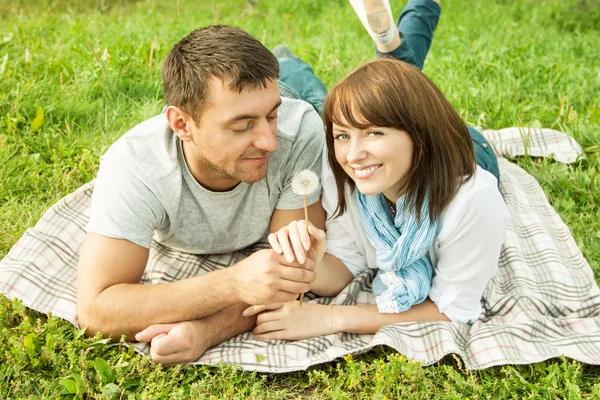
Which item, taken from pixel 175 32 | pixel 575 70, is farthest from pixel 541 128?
pixel 175 32

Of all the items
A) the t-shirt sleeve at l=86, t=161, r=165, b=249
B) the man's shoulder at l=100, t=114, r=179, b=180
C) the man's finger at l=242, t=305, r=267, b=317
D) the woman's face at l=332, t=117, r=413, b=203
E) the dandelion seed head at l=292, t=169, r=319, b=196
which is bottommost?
the man's finger at l=242, t=305, r=267, b=317

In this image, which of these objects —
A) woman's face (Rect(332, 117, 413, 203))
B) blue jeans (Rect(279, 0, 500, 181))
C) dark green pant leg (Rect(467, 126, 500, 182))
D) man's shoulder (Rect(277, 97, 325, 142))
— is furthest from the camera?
blue jeans (Rect(279, 0, 500, 181))

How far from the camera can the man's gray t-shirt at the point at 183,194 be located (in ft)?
8.75

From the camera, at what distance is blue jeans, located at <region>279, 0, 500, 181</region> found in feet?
11.9

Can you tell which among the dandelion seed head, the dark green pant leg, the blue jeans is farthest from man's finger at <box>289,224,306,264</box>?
the blue jeans

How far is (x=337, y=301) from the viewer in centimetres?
297

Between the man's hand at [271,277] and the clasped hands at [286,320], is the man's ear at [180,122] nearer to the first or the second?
the man's hand at [271,277]

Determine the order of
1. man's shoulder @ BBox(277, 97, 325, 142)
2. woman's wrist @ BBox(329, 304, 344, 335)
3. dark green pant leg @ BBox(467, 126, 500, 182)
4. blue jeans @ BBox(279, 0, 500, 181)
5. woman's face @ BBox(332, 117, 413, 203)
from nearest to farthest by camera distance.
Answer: woman's face @ BBox(332, 117, 413, 203)
woman's wrist @ BBox(329, 304, 344, 335)
man's shoulder @ BBox(277, 97, 325, 142)
dark green pant leg @ BBox(467, 126, 500, 182)
blue jeans @ BBox(279, 0, 500, 181)

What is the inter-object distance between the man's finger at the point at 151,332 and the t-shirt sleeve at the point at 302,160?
29.3 inches

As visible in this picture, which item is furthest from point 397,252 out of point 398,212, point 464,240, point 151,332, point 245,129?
point 151,332

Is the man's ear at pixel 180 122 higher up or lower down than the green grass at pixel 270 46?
higher up

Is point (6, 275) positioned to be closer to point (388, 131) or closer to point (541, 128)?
point (388, 131)

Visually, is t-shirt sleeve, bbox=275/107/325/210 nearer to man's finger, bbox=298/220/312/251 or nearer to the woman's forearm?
the woman's forearm

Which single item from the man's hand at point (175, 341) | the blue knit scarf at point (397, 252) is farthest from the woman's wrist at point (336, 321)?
the man's hand at point (175, 341)
